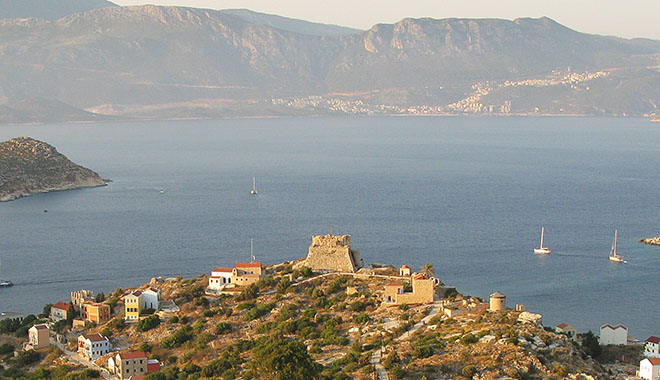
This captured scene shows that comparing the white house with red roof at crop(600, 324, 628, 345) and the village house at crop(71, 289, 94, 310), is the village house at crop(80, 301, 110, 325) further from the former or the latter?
the white house with red roof at crop(600, 324, 628, 345)

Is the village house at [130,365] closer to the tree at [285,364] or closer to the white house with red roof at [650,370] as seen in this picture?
the tree at [285,364]

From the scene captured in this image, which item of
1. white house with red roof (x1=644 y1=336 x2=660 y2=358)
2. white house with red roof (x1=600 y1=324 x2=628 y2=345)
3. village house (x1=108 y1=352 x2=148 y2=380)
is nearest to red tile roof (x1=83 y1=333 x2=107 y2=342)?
village house (x1=108 y1=352 x2=148 y2=380)

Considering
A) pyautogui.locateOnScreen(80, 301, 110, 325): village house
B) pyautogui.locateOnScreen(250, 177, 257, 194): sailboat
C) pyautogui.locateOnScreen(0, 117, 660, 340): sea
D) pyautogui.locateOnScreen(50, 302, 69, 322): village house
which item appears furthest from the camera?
pyautogui.locateOnScreen(250, 177, 257, 194): sailboat

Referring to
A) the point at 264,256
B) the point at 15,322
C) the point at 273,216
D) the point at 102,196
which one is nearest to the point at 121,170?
the point at 102,196

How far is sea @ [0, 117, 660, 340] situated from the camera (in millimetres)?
76062

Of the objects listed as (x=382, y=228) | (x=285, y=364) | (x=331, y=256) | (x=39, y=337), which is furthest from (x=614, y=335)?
(x=382, y=228)

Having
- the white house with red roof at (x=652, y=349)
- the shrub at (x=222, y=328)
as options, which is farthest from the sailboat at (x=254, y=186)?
the white house with red roof at (x=652, y=349)

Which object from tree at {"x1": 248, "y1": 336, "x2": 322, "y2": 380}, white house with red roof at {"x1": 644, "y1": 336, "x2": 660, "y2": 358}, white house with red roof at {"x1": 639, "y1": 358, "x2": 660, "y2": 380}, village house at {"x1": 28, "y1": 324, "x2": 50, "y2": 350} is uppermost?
tree at {"x1": 248, "y1": 336, "x2": 322, "y2": 380}

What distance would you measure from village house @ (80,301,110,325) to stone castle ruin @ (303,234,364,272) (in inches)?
458

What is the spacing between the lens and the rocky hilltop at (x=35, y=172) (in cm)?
14275

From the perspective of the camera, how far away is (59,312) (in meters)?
57.3

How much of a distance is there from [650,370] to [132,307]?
27147mm

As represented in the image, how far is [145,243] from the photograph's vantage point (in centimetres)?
9650

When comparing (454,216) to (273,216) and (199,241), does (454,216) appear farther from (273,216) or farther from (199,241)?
(199,241)
